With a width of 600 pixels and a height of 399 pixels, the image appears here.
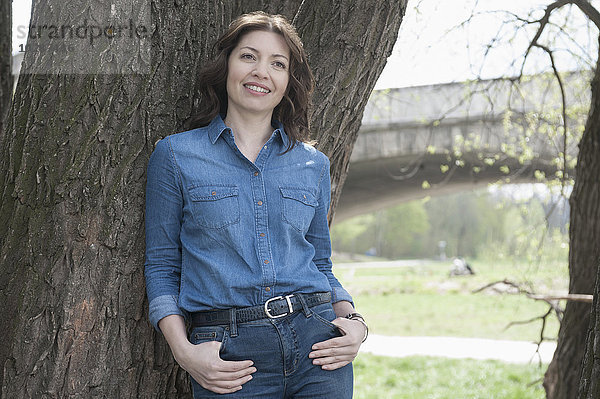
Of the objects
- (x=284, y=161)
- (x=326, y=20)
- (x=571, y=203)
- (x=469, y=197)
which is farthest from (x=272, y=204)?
(x=469, y=197)

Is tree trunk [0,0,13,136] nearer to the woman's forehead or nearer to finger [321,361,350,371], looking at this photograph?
the woman's forehead

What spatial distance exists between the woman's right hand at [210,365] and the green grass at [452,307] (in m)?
7.18

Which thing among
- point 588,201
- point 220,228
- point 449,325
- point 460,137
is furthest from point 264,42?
point 449,325

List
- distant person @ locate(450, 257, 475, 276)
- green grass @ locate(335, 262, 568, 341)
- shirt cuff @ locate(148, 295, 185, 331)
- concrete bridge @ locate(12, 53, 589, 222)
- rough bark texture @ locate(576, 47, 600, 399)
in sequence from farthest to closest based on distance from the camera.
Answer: distant person @ locate(450, 257, 475, 276) < green grass @ locate(335, 262, 568, 341) < concrete bridge @ locate(12, 53, 589, 222) < rough bark texture @ locate(576, 47, 600, 399) < shirt cuff @ locate(148, 295, 185, 331)

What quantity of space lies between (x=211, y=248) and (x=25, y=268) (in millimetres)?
667

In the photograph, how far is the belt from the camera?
6.81 feet

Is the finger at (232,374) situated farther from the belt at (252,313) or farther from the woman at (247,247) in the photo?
the belt at (252,313)

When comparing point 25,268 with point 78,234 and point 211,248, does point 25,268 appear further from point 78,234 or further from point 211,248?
point 211,248

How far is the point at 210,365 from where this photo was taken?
6.49 ft

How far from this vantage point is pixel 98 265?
2.29m

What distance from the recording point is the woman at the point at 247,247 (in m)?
2.07

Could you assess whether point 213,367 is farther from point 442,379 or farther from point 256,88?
point 442,379

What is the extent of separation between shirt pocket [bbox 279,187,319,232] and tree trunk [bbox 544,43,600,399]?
9.83 feet

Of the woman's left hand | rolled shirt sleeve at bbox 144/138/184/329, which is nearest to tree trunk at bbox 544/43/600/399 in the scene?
the woman's left hand
